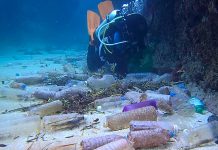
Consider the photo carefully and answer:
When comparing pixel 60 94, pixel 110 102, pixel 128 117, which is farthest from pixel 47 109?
pixel 128 117

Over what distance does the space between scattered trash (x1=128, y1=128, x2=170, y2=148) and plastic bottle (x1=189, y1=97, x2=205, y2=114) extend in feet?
4.88

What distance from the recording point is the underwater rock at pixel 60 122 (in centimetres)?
427

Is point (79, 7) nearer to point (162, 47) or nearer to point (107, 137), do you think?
point (162, 47)

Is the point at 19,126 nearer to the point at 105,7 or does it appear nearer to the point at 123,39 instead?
the point at 123,39

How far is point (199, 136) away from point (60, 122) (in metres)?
2.15

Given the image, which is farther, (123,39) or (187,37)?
(123,39)

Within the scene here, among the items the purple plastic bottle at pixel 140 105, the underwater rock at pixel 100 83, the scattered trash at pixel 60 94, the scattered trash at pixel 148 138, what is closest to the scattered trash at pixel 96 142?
the scattered trash at pixel 148 138

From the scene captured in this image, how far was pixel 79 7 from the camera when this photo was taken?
223 feet

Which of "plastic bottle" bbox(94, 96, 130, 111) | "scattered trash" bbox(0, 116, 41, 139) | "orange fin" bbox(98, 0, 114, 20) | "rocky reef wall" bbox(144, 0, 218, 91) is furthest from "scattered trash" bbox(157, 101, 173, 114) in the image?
"orange fin" bbox(98, 0, 114, 20)

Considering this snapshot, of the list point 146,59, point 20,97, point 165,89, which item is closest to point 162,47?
point 146,59

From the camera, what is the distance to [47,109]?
5.04 m

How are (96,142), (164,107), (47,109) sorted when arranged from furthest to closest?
(47,109)
(164,107)
(96,142)

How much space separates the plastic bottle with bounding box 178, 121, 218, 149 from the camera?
11.3 feet

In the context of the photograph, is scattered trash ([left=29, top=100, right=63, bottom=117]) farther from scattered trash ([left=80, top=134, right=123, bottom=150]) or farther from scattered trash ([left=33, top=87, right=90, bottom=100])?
scattered trash ([left=80, top=134, right=123, bottom=150])
